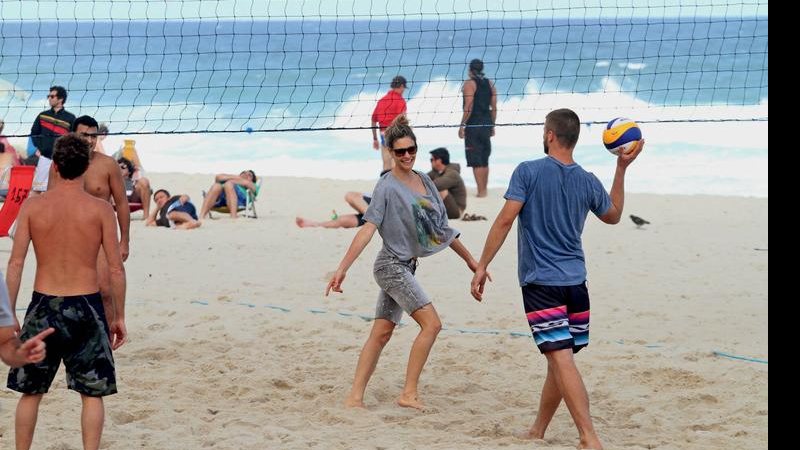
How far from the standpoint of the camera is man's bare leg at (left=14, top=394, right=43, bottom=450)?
4.18 metres

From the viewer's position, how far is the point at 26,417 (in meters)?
4.18

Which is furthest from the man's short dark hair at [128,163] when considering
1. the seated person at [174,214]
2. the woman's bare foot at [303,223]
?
the woman's bare foot at [303,223]

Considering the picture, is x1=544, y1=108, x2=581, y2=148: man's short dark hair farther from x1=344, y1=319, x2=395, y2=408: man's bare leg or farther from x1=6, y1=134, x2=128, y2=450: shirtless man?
x1=6, y1=134, x2=128, y2=450: shirtless man

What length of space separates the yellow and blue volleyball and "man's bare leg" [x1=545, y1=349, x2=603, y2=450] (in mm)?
875

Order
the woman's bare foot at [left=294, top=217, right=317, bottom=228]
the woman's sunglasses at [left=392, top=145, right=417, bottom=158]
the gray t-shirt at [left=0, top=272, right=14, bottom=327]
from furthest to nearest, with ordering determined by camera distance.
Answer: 1. the woman's bare foot at [left=294, top=217, right=317, bottom=228]
2. the woman's sunglasses at [left=392, top=145, right=417, bottom=158]
3. the gray t-shirt at [left=0, top=272, right=14, bottom=327]

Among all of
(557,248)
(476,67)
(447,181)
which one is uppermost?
(476,67)

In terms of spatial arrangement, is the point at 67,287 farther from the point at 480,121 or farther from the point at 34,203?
the point at 480,121

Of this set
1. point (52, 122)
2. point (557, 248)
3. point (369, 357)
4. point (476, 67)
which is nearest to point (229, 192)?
point (52, 122)

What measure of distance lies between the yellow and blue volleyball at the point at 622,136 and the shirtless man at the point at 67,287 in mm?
2037

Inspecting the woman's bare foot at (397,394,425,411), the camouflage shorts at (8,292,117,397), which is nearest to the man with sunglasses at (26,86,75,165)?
the woman's bare foot at (397,394,425,411)

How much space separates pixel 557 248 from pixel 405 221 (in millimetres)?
889

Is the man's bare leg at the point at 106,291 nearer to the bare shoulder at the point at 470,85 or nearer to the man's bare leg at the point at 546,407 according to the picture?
the man's bare leg at the point at 546,407

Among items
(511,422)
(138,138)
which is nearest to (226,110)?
(138,138)

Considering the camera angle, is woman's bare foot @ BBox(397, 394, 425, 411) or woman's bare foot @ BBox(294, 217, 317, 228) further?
woman's bare foot @ BBox(294, 217, 317, 228)
